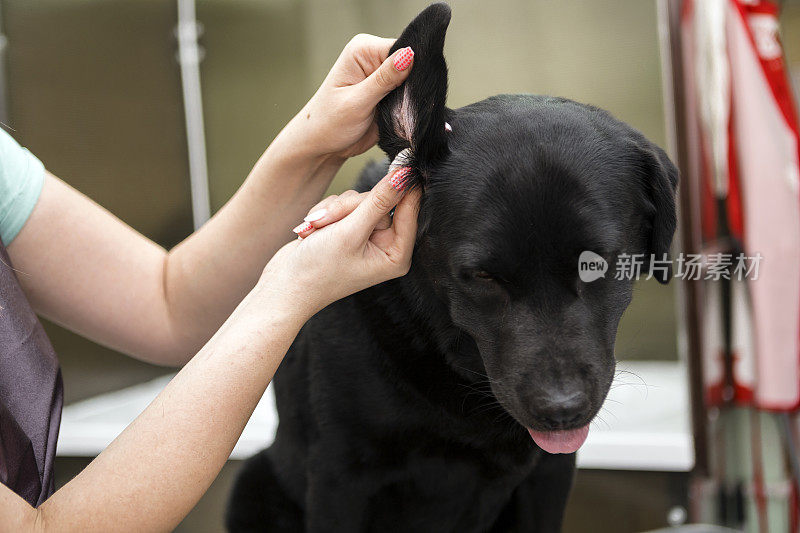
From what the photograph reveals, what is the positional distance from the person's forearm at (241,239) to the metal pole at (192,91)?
0.05m

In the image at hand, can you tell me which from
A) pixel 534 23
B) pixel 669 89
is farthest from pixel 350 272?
pixel 669 89

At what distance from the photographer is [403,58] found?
1.37ft

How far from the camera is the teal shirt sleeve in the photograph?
Result: 0.57 m

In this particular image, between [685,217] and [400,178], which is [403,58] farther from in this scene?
[685,217]

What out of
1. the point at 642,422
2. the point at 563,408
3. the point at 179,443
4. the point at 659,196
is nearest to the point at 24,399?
the point at 179,443

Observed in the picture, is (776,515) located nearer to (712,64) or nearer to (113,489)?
(712,64)

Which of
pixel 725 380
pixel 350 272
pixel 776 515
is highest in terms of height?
pixel 350 272

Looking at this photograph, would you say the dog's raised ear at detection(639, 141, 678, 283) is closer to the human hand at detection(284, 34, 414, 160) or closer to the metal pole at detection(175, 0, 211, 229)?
the human hand at detection(284, 34, 414, 160)

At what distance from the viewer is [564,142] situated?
0.48m

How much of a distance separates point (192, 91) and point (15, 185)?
0.17 meters

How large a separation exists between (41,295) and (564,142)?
0.48 m

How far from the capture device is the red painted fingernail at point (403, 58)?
0.41 meters

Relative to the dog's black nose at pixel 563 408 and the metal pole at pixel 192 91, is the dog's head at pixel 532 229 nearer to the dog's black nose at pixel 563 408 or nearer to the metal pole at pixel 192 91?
the dog's black nose at pixel 563 408

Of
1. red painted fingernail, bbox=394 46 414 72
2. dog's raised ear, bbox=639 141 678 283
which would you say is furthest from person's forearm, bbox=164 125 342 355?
dog's raised ear, bbox=639 141 678 283
